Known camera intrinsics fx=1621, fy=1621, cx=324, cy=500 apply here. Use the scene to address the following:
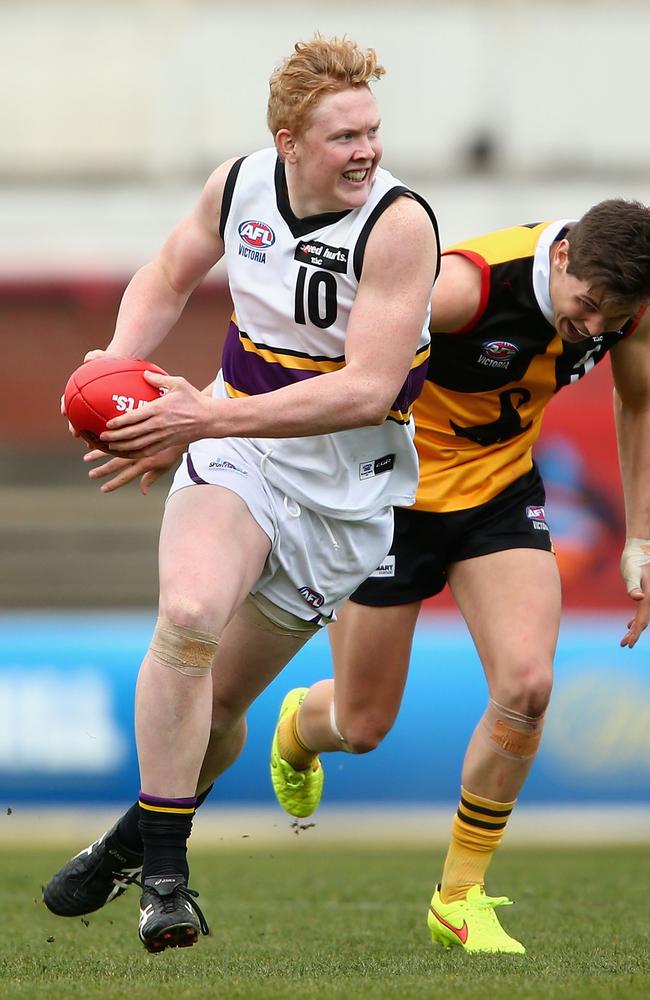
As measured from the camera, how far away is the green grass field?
371cm

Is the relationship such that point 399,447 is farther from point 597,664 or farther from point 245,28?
point 245,28

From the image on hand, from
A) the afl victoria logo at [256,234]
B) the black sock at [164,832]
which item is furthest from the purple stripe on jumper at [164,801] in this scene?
the afl victoria logo at [256,234]

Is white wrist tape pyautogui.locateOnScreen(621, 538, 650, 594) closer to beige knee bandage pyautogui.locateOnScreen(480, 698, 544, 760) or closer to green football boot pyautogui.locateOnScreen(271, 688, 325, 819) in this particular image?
beige knee bandage pyautogui.locateOnScreen(480, 698, 544, 760)

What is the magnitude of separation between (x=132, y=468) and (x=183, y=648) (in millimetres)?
458

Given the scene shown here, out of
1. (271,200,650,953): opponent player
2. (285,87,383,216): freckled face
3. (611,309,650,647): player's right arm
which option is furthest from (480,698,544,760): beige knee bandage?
(285,87,383,216): freckled face

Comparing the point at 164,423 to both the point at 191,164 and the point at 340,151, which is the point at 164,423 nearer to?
the point at 340,151

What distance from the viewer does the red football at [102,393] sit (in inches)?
152

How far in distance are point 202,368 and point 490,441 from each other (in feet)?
34.3

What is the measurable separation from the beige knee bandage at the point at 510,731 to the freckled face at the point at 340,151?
5.25ft

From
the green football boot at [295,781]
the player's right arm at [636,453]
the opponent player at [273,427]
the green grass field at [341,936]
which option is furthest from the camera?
the green football boot at [295,781]

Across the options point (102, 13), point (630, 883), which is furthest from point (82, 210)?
point (630, 883)

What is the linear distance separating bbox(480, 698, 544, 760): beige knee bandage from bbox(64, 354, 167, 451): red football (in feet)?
4.94

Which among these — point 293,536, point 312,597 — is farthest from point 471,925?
point 293,536

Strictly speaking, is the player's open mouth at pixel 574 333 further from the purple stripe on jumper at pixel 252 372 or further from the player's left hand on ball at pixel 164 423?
the player's left hand on ball at pixel 164 423
